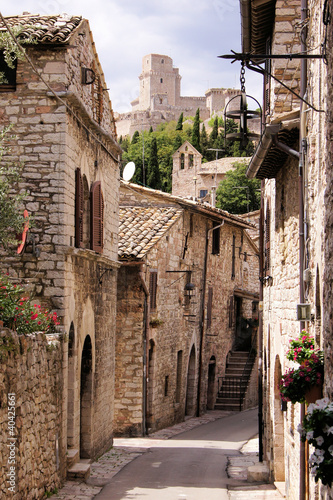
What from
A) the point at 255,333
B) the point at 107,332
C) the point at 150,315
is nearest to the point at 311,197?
the point at 107,332

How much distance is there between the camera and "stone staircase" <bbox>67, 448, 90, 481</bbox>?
1245 cm

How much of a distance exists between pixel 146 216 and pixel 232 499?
11577mm

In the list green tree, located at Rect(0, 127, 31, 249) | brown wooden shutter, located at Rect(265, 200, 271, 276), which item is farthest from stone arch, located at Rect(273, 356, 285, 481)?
green tree, located at Rect(0, 127, 31, 249)

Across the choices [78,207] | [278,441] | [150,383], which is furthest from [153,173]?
[278,441]

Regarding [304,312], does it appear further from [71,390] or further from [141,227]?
[141,227]

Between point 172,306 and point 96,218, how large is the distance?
8.11 m

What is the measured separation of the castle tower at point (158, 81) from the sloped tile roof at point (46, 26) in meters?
120

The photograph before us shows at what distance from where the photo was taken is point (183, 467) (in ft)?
49.5

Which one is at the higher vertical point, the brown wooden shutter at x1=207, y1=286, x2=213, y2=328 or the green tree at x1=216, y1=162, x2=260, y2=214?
the green tree at x1=216, y1=162, x2=260, y2=214

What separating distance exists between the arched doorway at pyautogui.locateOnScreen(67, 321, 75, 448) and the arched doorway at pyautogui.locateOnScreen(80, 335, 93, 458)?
1.39 m

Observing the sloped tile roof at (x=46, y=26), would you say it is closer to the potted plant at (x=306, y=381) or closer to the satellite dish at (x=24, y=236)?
the satellite dish at (x=24, y=236)

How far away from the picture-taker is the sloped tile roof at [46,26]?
1222cm

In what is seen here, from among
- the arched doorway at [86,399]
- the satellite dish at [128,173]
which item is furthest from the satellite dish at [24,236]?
the satellite dish at [128,173]

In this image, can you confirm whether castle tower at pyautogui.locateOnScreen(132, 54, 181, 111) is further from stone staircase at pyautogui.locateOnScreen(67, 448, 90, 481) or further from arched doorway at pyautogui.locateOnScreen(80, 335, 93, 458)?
stone staircase at pyautogui.locateOnScreen(67, 448, 90, 481)
